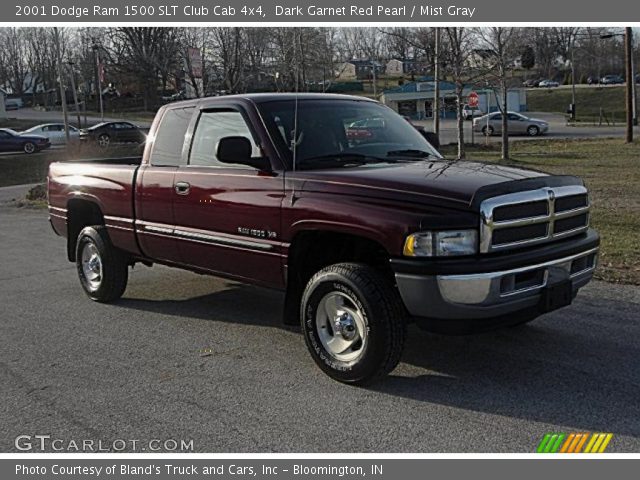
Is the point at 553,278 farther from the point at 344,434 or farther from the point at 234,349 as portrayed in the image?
the point at 234,349

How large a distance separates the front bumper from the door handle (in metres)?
2.20

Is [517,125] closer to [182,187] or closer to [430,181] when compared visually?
[182,187]

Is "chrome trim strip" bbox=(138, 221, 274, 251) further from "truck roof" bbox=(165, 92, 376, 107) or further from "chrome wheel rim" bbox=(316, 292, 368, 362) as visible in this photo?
"truck roof" bbox=(165, 92, 376, 107)

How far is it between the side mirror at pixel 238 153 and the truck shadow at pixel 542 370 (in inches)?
62.2

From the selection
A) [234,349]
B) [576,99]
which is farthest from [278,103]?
[576,99]

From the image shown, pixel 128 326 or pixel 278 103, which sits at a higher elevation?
pixel 278 103

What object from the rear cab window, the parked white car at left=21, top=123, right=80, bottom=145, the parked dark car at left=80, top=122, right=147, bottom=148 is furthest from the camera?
the parked white car at left=21, top=123, right=80, bottom=145

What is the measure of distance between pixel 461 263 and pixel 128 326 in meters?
3.33

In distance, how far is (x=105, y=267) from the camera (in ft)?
22.6

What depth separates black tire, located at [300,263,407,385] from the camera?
172 inches

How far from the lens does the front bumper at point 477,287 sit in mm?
4098

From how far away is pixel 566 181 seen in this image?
4742 mm

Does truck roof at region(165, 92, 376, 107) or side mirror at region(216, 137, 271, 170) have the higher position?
truck roof at region(165, 92, 376, 107)

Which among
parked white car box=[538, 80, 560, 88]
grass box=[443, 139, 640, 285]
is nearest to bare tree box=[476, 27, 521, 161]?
grass box=[443, 139, 640, 285]
